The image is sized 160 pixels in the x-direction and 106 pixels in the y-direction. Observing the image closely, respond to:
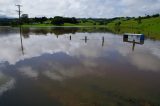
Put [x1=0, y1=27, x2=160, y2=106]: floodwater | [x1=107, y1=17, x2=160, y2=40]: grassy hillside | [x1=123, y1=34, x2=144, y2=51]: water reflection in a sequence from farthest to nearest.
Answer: [x1=107, y1=17, x2=160, y2=40]: grassy hillside → [x1=123, y1=34, x2=144, y2=51]: water reflection → [x1=0, y1=27, x2=160, y2=106]: floodwater

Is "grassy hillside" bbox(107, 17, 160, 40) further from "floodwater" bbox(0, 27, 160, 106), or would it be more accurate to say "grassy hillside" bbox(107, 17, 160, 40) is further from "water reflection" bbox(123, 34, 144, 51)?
"floodwater" bbox(0, 27, 160, 106)

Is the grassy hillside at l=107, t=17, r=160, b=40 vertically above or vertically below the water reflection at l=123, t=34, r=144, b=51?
above

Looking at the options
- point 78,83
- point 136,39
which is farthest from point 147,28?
point 78,83

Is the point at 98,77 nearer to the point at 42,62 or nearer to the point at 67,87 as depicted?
the point at 67,87

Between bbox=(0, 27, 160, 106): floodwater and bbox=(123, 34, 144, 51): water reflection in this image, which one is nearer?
bbox=(0, 27, 160, 106): floodwater

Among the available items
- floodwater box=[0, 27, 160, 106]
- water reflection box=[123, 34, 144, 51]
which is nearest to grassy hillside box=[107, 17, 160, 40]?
water reflection box=[123, 34, 144, 51]

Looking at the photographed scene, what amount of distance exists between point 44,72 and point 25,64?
4.15 m

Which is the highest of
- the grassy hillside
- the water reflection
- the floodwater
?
the grassy hillside

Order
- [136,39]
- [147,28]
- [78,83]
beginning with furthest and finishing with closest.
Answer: [147,28] → [136,39] → [78,83]


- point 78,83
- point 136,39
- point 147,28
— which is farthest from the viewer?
point 147,28

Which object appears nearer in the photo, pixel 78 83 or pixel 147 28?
pixel 78 83

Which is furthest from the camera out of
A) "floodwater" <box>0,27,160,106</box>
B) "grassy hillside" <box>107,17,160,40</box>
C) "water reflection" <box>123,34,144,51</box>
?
"grassy hillside" <box>107,17,160,40</box>

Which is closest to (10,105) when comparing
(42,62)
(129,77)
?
(129,77)

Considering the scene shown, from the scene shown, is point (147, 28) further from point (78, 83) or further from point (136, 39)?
point (78, 83)
